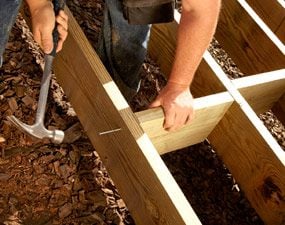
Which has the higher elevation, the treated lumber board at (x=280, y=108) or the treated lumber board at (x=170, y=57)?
the treated lumber board at (x=170, y=57)

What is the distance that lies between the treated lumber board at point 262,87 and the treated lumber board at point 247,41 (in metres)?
0.28

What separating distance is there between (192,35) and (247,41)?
105cm

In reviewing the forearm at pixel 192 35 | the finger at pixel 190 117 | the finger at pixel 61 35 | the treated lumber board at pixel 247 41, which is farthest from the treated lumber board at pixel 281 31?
the finger at pixel 61 35

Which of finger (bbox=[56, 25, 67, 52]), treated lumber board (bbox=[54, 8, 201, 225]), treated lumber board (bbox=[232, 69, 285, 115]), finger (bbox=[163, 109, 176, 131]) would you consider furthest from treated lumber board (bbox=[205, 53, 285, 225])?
finger (bbox=[56, 25, 67, 52])

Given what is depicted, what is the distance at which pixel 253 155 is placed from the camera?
2252mm

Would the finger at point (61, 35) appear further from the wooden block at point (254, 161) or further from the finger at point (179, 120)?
the wooden block at point (254, 161)

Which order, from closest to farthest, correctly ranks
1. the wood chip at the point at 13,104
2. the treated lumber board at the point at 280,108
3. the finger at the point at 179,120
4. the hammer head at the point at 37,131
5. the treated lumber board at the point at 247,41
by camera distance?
the finger at the point at 179,120, the hammer head at the point at 37,131, the wood chip at the point at 13,104, the treated lumber board at the point at 280,108, the treated lumber board at the point at 247,41

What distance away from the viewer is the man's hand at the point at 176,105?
2.08 metres

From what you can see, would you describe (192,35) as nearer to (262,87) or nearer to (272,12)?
(262,87)

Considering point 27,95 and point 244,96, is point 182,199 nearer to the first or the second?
point 244,96

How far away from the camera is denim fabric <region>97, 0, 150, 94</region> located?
2551 mm

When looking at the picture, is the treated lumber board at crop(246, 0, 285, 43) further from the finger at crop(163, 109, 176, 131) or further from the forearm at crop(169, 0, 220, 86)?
the finger at crop(163, 109, 176, 131)

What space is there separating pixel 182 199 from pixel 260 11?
2.11m

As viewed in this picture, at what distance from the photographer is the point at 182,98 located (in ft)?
6.95
